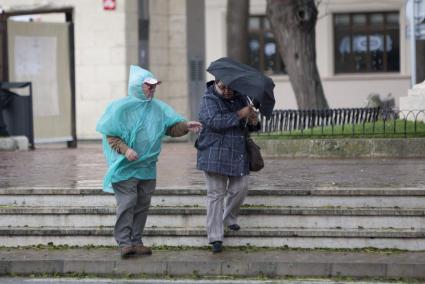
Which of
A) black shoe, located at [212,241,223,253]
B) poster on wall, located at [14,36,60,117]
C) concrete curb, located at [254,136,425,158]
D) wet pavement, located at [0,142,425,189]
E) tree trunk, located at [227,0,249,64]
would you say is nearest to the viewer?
black shoe, located at [212,241,223,253]

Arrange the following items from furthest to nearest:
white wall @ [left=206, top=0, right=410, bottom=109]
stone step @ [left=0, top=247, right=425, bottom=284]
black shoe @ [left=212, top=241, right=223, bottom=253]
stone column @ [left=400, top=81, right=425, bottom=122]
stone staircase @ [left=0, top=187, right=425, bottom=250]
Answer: white wall @ [left=206, top=0, right=410, bottom=109]
stone column @ [left=400, top=81, right=425, bottom=122]
stone staircase @ [left=0, top=187, right=425, bottom=250]
black shoe @ [left=212, top=241, right=223, bottom=253]
stone step @ [left=0, top=247, right=425, bottom=284]

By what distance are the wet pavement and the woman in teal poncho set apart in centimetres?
137

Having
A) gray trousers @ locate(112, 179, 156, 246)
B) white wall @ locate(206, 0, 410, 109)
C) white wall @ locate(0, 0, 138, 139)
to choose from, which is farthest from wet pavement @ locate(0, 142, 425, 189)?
white wall @ locate(206, 0, 410, 109)

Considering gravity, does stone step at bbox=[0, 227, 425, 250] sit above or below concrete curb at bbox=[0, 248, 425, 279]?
above

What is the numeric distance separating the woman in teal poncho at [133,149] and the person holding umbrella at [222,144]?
192 millimetres

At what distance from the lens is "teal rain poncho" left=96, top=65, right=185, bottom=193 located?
1062 centimetres

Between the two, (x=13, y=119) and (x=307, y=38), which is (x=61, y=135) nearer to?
(x=13, y=119)

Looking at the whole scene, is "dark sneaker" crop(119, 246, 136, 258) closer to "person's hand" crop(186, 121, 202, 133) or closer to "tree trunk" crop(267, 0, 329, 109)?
A: "person's hand" crop(186, 121, 202, 133)

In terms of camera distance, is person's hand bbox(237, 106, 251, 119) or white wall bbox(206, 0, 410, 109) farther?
white wall bbox(206, 0, 410, 109)

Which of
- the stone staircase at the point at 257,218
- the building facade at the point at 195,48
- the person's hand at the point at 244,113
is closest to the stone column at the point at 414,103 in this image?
the building facade at the point at 195,48

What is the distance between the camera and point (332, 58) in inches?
1273

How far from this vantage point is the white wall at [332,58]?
31.8 meters

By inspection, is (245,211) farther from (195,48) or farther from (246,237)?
(195,48)

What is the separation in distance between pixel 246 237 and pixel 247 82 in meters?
1.58
